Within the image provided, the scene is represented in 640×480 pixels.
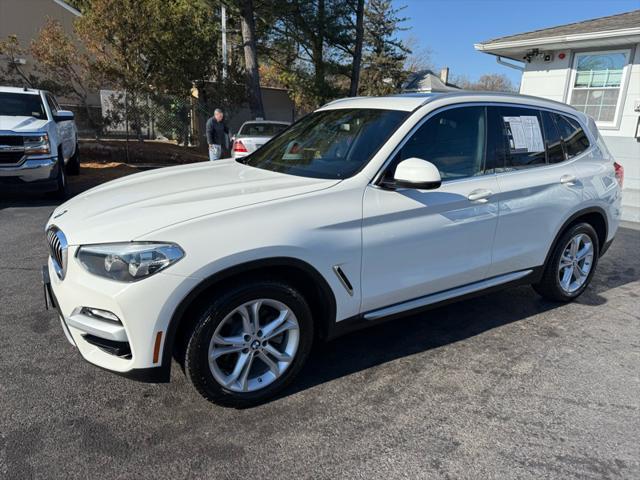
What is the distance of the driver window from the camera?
321 centimetres

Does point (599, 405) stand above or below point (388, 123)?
below

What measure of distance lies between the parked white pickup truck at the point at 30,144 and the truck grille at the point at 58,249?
551cm

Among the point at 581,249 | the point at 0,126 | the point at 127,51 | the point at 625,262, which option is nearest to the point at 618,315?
the point at 581,249

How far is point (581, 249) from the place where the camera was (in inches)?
174

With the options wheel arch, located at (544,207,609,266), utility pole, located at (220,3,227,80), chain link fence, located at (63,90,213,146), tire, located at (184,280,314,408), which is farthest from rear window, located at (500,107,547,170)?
utility pole, located at (220,3,227,80)

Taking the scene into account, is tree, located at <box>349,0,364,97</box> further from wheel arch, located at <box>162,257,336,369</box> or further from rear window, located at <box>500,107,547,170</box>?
wheel arch, located at <box>162,257,336,369</box>

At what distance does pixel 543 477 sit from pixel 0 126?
8.43 m

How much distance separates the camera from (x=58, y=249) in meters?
2.66

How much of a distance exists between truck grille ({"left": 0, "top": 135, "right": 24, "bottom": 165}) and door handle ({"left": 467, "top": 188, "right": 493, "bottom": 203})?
711 centimetres

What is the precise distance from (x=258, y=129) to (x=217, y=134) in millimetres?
1619

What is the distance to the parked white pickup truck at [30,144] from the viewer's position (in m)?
7.31

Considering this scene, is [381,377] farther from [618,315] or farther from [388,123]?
[618,315]

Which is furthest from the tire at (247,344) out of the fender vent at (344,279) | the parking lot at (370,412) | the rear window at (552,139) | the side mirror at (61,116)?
the side mirror at (61,116)

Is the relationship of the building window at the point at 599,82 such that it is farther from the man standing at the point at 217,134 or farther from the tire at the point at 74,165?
the tire at the point at 74,165
